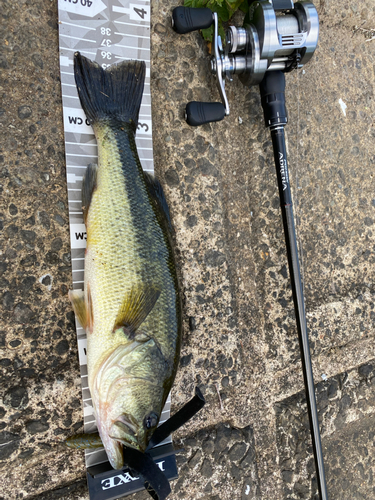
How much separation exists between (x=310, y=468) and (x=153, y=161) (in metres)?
2.00

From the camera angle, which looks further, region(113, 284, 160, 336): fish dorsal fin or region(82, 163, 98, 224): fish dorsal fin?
region(82, 163, 98, 224): fish dorsal fin

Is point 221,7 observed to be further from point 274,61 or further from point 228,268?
point 228,268

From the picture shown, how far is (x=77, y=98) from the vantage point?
1.69 m

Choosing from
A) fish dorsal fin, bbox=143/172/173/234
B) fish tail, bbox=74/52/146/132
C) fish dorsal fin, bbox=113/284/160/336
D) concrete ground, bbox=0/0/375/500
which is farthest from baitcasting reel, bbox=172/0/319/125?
fish dorsal fin, bbox=113/284/160/336

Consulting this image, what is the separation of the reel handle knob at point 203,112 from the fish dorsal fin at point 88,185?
23.2 inches

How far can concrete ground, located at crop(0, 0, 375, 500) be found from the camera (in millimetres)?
1573

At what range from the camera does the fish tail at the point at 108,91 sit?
5.29ft

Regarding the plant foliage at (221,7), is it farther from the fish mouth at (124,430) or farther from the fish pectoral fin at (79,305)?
the fish mouth at (124,430)

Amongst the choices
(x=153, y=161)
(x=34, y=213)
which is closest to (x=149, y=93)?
(x=153, y=161)

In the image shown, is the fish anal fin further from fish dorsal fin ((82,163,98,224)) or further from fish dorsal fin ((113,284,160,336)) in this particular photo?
fish dorsal fin ((82,163,98,224))

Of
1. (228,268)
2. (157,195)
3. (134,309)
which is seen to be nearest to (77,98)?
(157,195)

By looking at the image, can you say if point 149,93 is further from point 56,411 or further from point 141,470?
point 141,470

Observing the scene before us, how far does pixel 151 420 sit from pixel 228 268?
89 cm

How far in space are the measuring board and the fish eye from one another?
1.08ft
